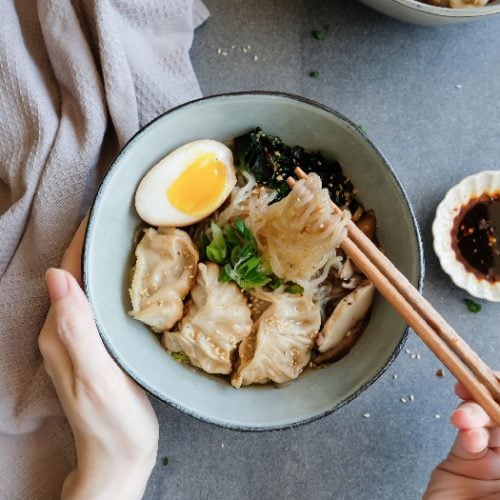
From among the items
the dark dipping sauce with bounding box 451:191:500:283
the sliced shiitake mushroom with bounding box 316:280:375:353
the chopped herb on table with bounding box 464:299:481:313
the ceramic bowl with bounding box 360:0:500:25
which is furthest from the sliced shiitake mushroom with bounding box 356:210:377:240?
the ceramic bowl with bounding box 360:0:500:25

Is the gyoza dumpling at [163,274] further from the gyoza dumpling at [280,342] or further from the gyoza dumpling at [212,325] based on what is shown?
the gyoza dumpling at [280,342]

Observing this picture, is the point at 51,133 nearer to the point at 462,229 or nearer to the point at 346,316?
the point at 346,316

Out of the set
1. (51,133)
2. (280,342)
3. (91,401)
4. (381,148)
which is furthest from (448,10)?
(91,401)

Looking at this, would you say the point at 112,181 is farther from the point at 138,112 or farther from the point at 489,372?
the point at 489,372

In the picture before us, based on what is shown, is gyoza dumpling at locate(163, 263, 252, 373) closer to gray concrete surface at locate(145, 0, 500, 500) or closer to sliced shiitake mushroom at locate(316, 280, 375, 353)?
sliced shiitake mushroom at locate(316, 280, 375, 353)

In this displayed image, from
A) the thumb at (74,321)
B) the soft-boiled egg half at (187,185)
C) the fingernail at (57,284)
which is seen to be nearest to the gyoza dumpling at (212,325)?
the soft-boiled egg half at (187,185)

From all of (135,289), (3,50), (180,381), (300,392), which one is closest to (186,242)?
(135,289)
